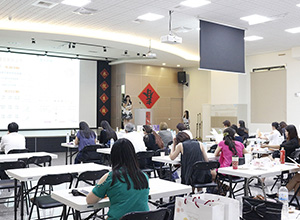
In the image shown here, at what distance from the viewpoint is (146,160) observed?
678cm

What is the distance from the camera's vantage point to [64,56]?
45.0ft

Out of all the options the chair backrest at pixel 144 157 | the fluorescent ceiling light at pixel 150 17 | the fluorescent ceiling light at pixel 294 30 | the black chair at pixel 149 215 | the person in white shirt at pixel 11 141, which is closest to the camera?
the black chair at pixel 149 215

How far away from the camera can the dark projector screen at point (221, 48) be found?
27.2ft

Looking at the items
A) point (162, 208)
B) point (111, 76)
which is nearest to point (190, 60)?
point (111, 76)

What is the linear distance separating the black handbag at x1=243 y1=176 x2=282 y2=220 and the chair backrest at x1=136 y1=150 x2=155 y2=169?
3762 mm

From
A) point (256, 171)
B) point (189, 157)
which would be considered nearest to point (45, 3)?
point (189, 157)

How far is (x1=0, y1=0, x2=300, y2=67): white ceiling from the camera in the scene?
7.86 m

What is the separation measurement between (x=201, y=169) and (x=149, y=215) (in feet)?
8.53

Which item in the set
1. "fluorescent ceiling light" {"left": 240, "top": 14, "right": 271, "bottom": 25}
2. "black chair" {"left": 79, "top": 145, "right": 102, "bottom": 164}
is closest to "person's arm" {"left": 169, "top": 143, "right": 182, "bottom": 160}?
"black chair" {"left": 79, "top": 145, "right": 102, "bottom": 164}

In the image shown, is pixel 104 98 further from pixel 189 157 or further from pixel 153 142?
pixel 189 157

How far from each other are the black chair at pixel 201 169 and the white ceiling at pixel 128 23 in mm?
3834

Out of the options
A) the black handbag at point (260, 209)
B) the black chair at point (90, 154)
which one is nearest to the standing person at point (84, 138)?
the black chair at point (90, 154)

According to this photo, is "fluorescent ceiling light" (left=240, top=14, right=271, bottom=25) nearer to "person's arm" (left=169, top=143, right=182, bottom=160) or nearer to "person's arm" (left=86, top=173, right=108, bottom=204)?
"person's arm" (left=169, top=143, right=182, bottom=160)

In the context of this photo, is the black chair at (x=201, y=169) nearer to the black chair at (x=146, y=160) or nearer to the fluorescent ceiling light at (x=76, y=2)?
the black chair at (x=146, y=160)
